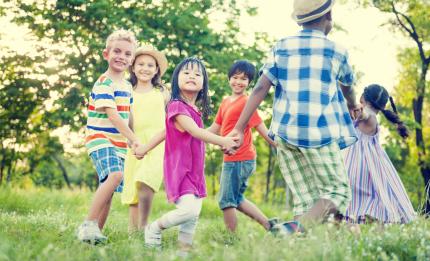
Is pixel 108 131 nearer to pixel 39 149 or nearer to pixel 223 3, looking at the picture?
pixel 223 3

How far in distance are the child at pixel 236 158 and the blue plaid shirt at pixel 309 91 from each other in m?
1.88

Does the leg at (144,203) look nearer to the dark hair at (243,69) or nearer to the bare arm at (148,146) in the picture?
the bare arm at (148,146)

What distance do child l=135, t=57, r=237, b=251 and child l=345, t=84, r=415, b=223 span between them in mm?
1558

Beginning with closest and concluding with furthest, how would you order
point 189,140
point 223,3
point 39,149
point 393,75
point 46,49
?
1. point 189,140
2. point 46,49
3. point 223,3
4. point 393,75
5. point 39,149

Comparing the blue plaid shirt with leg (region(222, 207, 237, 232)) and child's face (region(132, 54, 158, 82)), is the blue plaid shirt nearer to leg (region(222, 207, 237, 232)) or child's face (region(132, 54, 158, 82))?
leg (region(222, 207, 237, 232))

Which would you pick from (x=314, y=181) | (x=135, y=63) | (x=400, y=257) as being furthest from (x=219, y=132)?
(x=400, y=257)

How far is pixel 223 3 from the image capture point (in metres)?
22.2

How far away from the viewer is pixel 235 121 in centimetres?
650

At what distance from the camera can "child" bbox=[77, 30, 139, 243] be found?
5.33m

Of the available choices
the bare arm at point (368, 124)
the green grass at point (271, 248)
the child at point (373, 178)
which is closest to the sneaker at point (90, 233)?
the green grass at point (271, 248)

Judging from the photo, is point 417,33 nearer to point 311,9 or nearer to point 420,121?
point 420,121

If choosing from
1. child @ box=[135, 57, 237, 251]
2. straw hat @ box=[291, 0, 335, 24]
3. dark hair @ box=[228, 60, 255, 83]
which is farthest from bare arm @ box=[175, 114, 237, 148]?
dark hair @ box=[228, 60, 255, 83]

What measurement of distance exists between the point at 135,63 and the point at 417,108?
21.1 m

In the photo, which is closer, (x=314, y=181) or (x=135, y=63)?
(x=314, y=181)
